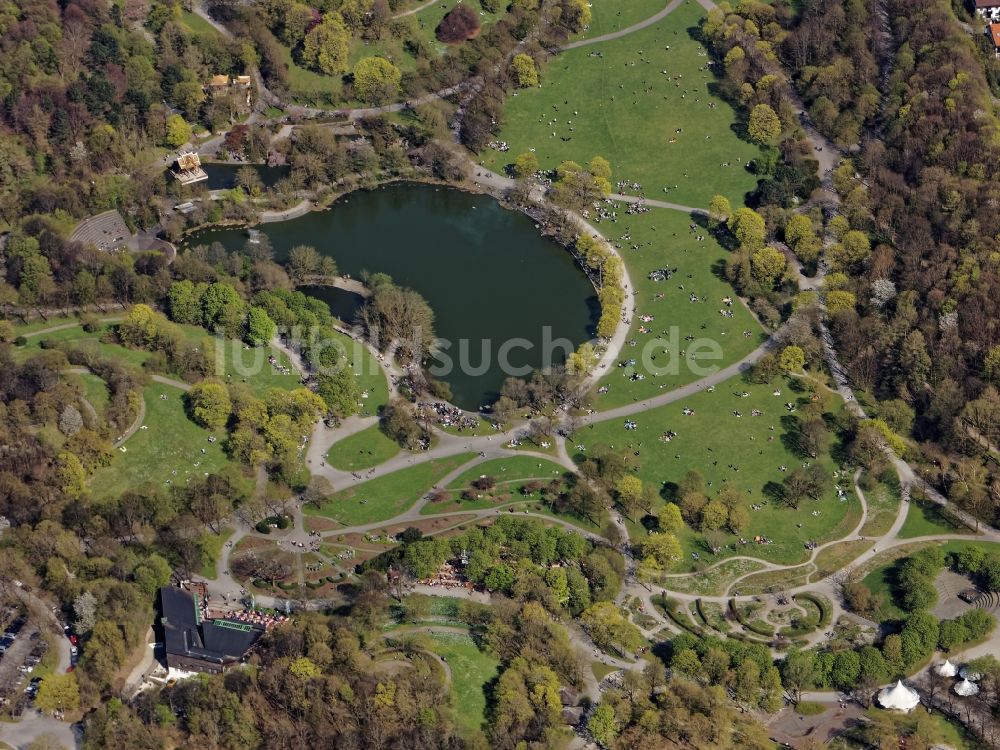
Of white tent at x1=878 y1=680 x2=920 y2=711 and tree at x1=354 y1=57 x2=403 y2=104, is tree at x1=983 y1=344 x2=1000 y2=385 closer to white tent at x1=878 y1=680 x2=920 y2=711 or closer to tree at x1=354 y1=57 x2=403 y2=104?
white tent at x1=878 y1=680 x2=920 y2=711

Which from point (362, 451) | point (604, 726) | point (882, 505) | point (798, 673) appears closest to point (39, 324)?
point (362, 451)

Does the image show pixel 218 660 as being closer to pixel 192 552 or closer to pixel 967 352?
pixel 192 552

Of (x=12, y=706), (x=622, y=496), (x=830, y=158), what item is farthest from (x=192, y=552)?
(x=830, y=158)

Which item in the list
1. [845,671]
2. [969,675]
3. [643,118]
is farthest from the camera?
[643,118]

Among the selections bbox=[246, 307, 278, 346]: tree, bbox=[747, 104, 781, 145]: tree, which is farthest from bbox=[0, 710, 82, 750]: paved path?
bbox=[747, 104, 781, 145]: tree

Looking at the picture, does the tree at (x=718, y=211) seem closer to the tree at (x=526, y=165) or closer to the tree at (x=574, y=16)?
the tree at (x=526, y=165)

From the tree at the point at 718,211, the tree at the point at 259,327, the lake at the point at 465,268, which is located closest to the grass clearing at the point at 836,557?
the lake at the point at 465,268

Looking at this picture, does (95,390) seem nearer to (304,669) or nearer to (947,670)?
(304,669)
